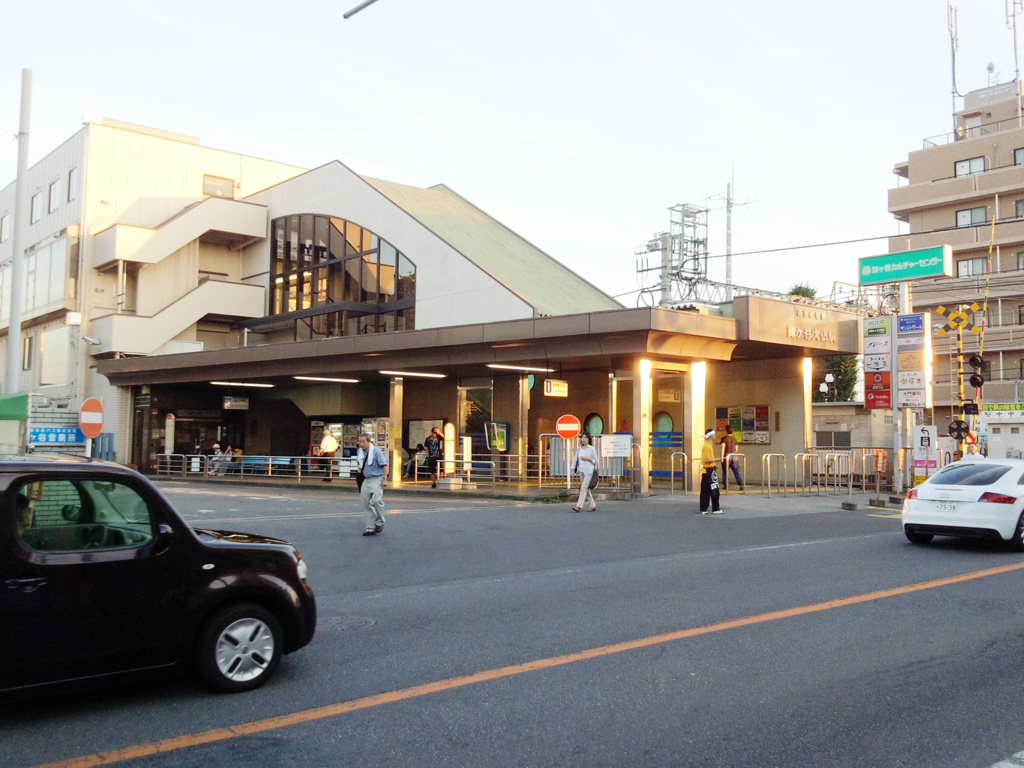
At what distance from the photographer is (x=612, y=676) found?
6184 mm

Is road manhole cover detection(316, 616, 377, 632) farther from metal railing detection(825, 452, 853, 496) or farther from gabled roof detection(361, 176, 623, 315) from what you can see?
metal railing detection(825, 452, 853, 496)

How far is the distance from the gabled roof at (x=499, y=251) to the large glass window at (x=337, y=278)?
78.5 inches

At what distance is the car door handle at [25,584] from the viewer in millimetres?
4922

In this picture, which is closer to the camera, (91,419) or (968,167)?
(91,419)

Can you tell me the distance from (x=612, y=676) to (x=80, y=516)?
3627mm

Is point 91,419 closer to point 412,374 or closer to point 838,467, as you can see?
point 412,374

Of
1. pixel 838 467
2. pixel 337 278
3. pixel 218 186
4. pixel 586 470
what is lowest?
pixel 838 467

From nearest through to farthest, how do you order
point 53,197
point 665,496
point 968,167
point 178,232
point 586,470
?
point 586,470, point 665,496, point 178,232, point 53,197, point 968,167

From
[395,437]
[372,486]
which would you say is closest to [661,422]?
[395,437]

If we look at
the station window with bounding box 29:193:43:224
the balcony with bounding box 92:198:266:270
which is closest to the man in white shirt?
the balcony with bounding box 92:198:266:270

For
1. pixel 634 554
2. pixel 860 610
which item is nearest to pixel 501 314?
pixel 634 554

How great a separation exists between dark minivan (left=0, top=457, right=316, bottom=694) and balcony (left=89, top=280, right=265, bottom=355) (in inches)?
1408

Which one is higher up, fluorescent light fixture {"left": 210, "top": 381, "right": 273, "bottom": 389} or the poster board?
fluorescent light fixture {"left": 210, "top": 381, "right": 273, "bottom": 389}

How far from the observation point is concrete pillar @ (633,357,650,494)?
76.4 ft
